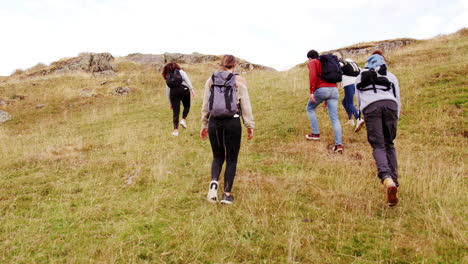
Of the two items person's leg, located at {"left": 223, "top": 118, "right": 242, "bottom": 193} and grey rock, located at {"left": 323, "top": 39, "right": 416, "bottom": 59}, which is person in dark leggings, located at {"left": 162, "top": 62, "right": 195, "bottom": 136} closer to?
person's leg, located at {"left": 223, "top": 118, "right": 242, "bottom": 193}

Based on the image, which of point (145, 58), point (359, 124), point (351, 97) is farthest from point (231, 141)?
point (145, 58)

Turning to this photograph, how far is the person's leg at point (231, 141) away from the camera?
4633 mm

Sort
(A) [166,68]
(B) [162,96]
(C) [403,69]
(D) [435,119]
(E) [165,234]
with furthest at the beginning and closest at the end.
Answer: (B) [162,96]
(C) [403,69]
(A) [166,68]
(D) [435,119]
(E) [165,234]

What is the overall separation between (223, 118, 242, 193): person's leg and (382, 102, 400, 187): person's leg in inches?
94.9

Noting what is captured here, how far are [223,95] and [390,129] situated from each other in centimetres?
280

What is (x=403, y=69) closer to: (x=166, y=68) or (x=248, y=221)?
(x=166, y=68)

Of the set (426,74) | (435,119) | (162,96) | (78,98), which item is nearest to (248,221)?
(435,119)

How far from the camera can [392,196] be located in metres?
4.36

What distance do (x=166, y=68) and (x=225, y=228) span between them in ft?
22.6

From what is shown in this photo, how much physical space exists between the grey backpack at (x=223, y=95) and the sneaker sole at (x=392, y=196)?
2560 millimetres

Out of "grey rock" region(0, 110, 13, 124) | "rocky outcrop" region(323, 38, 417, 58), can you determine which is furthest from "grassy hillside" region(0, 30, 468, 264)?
"rocky outcrop" region(323, 38, 417, 58)

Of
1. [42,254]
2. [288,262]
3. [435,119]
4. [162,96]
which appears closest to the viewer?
[288,262]

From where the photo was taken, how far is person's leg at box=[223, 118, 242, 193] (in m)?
4.63

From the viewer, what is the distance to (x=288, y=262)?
3254 millimetres
